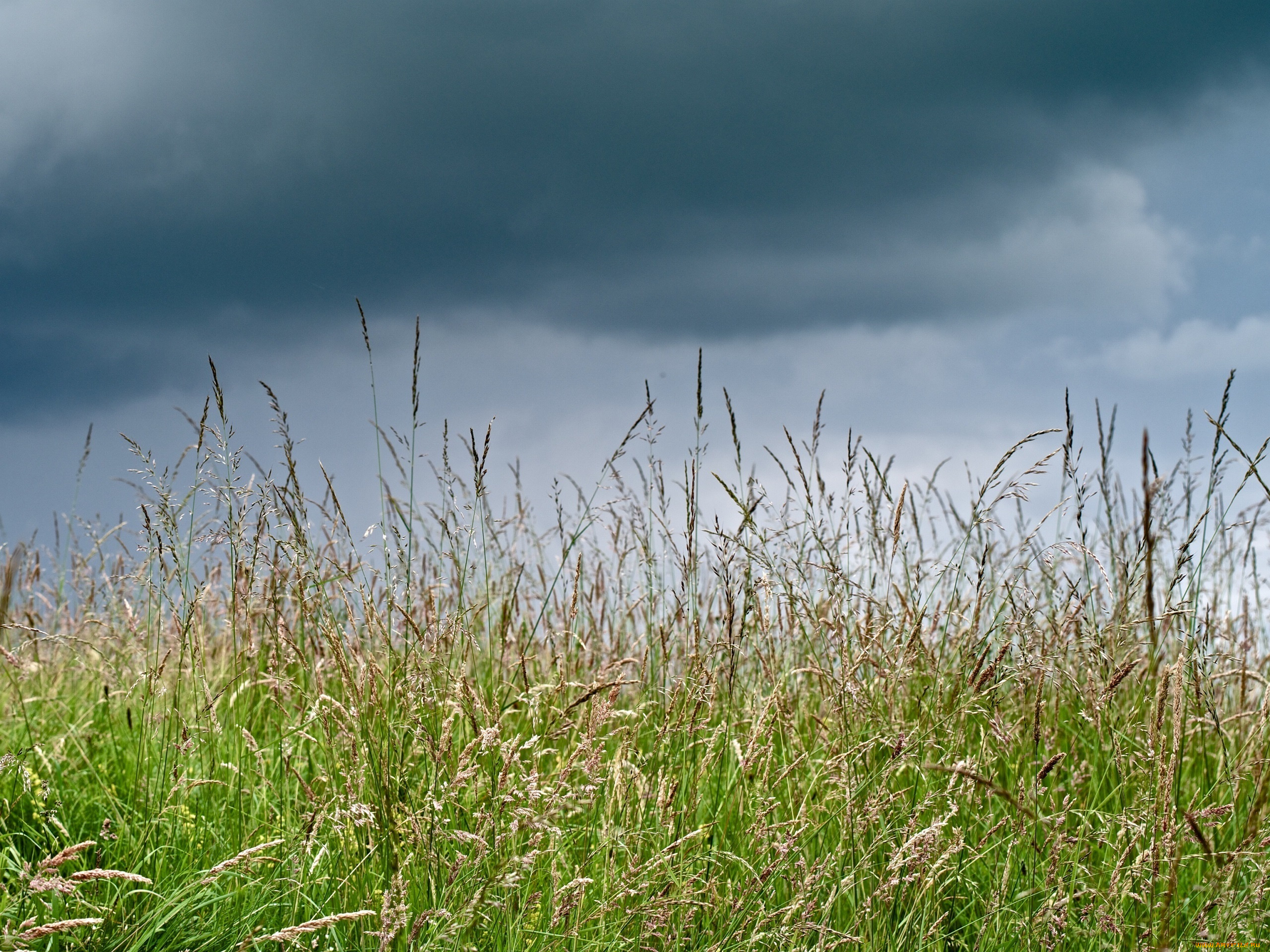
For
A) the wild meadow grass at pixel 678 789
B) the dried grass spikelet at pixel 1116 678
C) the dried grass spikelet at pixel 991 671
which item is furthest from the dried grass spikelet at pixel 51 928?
the dried grass spikelet at pixel 1116 678

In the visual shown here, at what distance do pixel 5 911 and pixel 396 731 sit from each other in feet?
3.57

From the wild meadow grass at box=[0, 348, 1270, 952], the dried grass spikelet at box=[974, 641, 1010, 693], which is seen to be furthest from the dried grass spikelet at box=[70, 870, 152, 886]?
the dried grass spikelet at box=[974, 641, 1010, 693]

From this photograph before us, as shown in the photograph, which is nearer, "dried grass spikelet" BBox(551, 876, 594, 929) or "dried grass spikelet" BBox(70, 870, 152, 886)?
"dried grass spikelet" BBox(70, 870, 152, 886)

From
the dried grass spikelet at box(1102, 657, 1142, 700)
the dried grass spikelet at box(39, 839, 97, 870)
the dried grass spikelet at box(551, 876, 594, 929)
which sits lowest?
the dried grass spikelet at box(551, 876, 594, 929)

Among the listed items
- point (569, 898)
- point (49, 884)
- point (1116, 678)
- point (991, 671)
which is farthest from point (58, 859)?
point (1116, 678)

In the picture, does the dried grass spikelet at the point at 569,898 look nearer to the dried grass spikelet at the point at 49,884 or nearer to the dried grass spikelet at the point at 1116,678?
the dried grass spikelet at the point at 49,884

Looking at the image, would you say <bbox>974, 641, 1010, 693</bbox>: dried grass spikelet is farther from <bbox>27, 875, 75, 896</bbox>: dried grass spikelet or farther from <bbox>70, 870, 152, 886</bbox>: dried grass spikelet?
<bbox>27, 875, 75, 896</bbox>: dried grass spikelet

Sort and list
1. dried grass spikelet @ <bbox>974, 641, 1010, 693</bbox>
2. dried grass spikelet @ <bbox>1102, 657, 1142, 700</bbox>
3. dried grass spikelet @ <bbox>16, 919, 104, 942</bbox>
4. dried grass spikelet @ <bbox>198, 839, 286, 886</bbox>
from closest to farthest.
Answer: dried grass spikelet @ <bbox>16, 919, 104, 942</bbox> → dried grass spikelet @ <bbox>198, 839, 286, 886</bbox> → dried grass spikelet @ <bbox>1102, 657, 1142, 700</bbox> → dried grass spikelet @ <bbox>974, 641, 1010, 693</bbox>

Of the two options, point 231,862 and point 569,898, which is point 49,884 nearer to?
point 231,862

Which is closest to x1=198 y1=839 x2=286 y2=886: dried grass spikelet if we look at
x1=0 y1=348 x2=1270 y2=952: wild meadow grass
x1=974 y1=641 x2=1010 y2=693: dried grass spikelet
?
Result: x1=0 y1=348 x2=1270 y2=952: wild meadow grass

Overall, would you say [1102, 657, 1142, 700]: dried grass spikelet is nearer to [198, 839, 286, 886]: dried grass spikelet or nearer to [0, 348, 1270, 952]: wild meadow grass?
[0, 348, 1270, 952]: wild meadow grass

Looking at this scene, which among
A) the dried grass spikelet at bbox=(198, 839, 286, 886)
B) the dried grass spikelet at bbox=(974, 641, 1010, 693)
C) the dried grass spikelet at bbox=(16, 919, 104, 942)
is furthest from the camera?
the dried grass spikelet at bbox=(974, 641, 1010, 693)

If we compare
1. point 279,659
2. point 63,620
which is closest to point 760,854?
point 279,659

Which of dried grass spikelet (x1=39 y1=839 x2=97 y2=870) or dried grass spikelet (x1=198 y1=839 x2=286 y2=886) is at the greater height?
dried grass spikelet (x1=39 y1=839 x2=97 y2=870)
